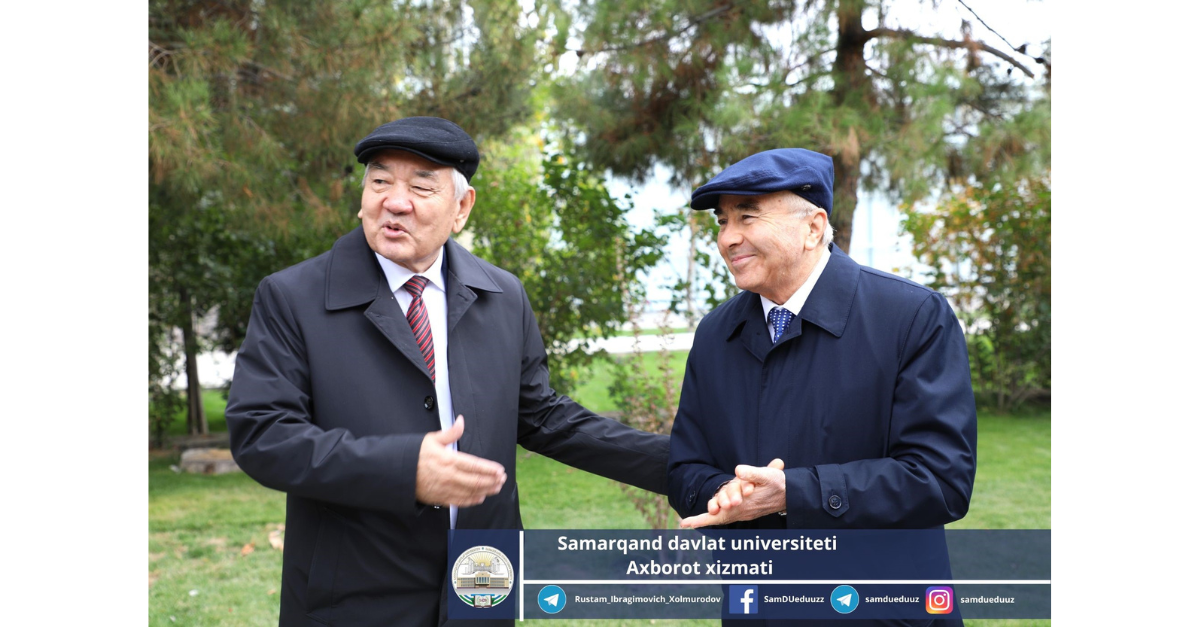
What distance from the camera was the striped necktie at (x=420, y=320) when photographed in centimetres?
263

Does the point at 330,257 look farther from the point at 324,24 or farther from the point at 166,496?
the point at 166,496

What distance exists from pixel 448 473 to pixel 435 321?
61cm

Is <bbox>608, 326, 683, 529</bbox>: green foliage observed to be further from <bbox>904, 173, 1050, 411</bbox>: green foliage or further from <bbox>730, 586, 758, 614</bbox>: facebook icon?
<bbox>904, 173, 1050, 411</bbox>: green foliage

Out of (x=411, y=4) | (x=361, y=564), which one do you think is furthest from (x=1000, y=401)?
(x=361, y=564)

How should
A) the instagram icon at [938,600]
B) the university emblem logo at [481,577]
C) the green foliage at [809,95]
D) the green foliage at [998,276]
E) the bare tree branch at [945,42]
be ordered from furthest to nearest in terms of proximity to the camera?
the green foliage at [998,276] → the green foliage at [809,95] → the bare tree branch at [945,42] → the university emblem logo at [481,577] → the instagram icon at [938,600]

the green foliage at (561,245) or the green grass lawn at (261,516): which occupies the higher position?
the green foliage at (561,245)

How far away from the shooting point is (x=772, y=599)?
251cm

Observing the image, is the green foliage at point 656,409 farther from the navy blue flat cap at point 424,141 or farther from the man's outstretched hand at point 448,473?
the man's outstretched hand at point 448,473

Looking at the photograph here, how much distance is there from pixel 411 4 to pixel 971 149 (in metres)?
4.17

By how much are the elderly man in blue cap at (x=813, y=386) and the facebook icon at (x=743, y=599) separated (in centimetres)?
20

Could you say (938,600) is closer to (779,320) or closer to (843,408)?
(843,408)

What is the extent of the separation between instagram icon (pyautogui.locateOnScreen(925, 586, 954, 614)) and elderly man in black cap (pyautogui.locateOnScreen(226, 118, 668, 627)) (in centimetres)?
122

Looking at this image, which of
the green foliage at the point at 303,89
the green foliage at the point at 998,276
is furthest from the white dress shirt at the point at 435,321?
the green foliage at the point at 998,276

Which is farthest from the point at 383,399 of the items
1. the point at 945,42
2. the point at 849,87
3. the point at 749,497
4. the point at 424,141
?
the point at 945,42
